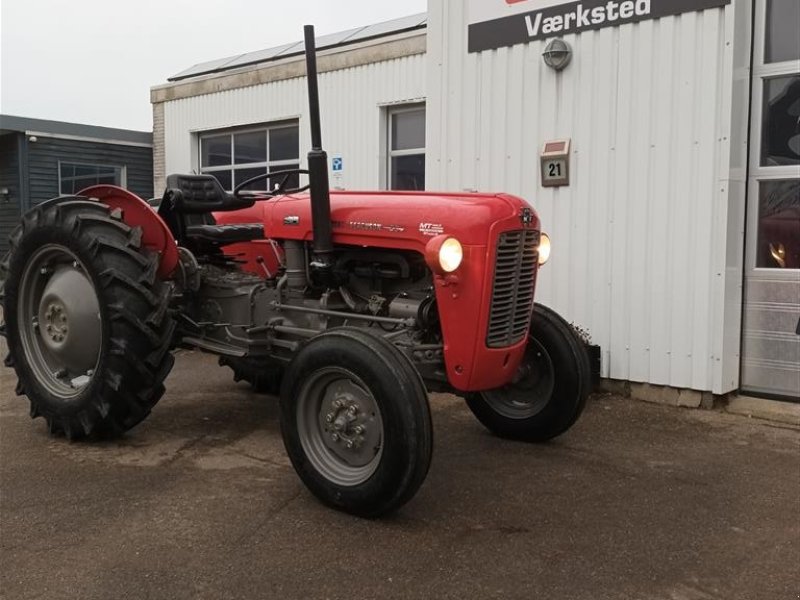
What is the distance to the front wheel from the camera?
4426 millimetres

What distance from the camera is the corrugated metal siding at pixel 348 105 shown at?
10.7 m

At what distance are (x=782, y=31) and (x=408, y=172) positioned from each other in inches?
242

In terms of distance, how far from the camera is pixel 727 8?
5211 millimetres

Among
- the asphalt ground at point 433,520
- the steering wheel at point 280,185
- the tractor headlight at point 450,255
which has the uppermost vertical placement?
the steering wheel at point 280,185

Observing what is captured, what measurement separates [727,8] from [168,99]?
36.9 ft

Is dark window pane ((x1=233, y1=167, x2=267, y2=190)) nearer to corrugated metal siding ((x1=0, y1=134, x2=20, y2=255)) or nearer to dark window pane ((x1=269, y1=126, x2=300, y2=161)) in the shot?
dark window pane ((x1=269, y1=126, x2=300, y2=161))

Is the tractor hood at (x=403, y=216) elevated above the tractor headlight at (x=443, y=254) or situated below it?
above

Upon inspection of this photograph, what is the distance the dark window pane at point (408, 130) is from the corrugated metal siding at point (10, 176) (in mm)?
9454

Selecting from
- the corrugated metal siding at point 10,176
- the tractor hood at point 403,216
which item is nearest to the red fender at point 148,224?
the tractor hood at point 403,216

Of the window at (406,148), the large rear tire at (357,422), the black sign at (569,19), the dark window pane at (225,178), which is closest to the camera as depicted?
the large rear tire at (357,422)

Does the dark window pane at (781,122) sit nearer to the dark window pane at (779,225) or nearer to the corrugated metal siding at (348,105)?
the dark window pane at (779,225)

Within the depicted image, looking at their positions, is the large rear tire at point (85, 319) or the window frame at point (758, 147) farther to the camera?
the window frame at point (758, 147)

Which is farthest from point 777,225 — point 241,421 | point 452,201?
point 241,421

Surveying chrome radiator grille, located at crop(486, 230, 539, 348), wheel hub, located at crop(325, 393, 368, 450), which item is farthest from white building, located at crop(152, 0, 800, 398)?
wheel hub, located at crop(325, 393, 368, 450)
